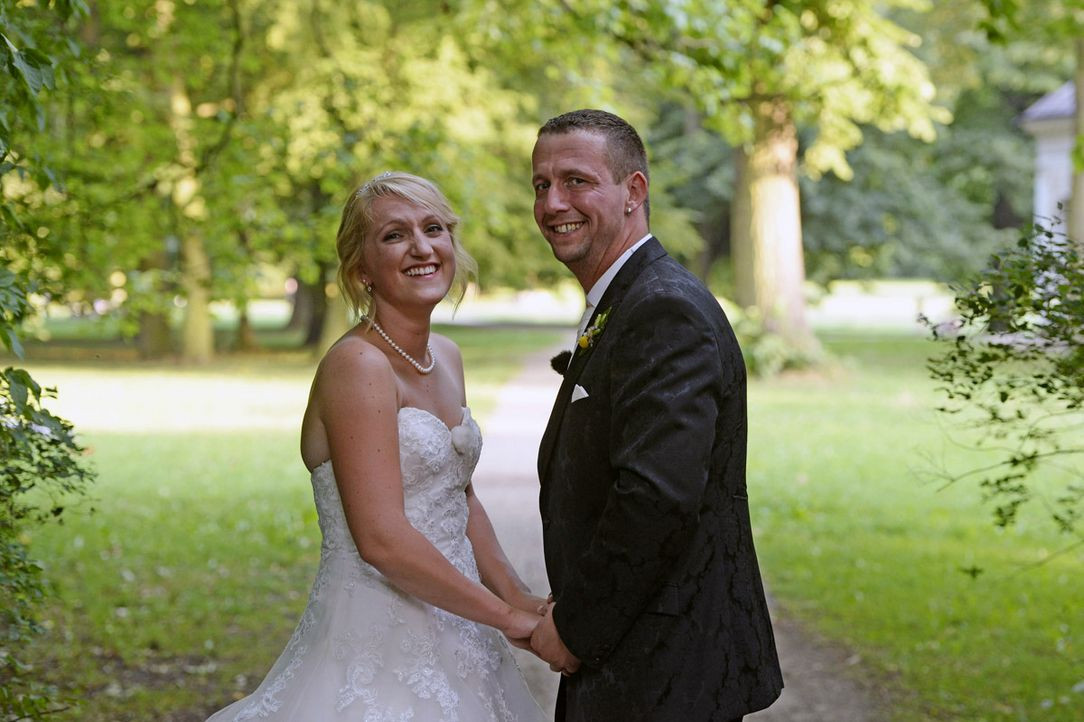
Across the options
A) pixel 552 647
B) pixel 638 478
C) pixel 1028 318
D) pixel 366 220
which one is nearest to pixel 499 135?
pixel 1028 318

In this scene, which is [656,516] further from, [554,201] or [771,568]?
[771,568]

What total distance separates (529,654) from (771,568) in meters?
2.72

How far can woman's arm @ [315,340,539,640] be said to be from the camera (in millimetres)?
3285

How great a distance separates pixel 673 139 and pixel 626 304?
3520 cm

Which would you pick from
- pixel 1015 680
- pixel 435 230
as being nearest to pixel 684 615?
pixel 435 230

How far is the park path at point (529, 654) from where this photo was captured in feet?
20.7

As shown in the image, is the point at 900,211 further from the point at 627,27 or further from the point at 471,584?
the point at 471,584

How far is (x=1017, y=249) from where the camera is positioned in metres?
4.65

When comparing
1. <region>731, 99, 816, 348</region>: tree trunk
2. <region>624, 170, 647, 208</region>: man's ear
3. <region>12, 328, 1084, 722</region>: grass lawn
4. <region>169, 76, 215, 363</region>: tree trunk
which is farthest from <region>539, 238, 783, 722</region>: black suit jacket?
<region>731, 99, 816, 348</region>: tree trunk

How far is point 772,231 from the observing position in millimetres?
22016

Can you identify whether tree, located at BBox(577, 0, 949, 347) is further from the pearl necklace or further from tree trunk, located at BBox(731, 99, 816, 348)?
the pearl necklace

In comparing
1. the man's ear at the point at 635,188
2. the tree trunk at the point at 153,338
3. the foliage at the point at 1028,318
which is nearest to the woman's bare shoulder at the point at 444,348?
the man's ear at the point at 635,188

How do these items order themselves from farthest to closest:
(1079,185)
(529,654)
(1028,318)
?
(1079,185)
(529,654)
(1028,318)

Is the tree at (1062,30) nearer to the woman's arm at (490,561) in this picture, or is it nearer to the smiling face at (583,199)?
the smiling face at (583,199)
